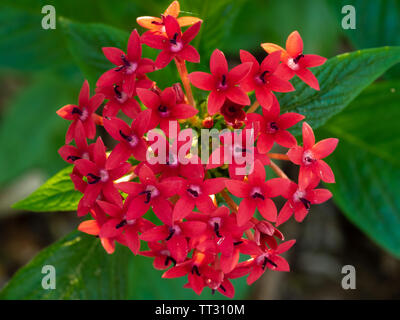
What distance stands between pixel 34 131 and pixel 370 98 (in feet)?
6.15

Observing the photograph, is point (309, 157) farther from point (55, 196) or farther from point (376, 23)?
point (376, 23)

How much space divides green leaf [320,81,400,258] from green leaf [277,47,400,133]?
38cm

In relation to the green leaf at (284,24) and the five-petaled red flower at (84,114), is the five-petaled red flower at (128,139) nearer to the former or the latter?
the five-petaled red flower at (84,114)

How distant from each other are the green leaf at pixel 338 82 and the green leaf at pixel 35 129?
1588 mm

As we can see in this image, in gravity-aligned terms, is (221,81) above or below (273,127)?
above

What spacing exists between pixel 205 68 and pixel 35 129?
4.97 feet

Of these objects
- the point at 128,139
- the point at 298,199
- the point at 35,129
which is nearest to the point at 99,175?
the point at 128,139

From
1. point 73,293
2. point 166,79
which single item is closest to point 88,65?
point 166,79

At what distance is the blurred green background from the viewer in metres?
1.65

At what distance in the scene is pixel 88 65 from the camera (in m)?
1.50

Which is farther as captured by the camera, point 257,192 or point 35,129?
point 35,129

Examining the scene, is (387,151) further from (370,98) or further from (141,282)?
(141,282)

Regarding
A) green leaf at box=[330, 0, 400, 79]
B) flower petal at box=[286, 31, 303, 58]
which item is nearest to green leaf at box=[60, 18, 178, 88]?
flower petal at box=[286, 31, 303, 58]

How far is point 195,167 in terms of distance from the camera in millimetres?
1102
